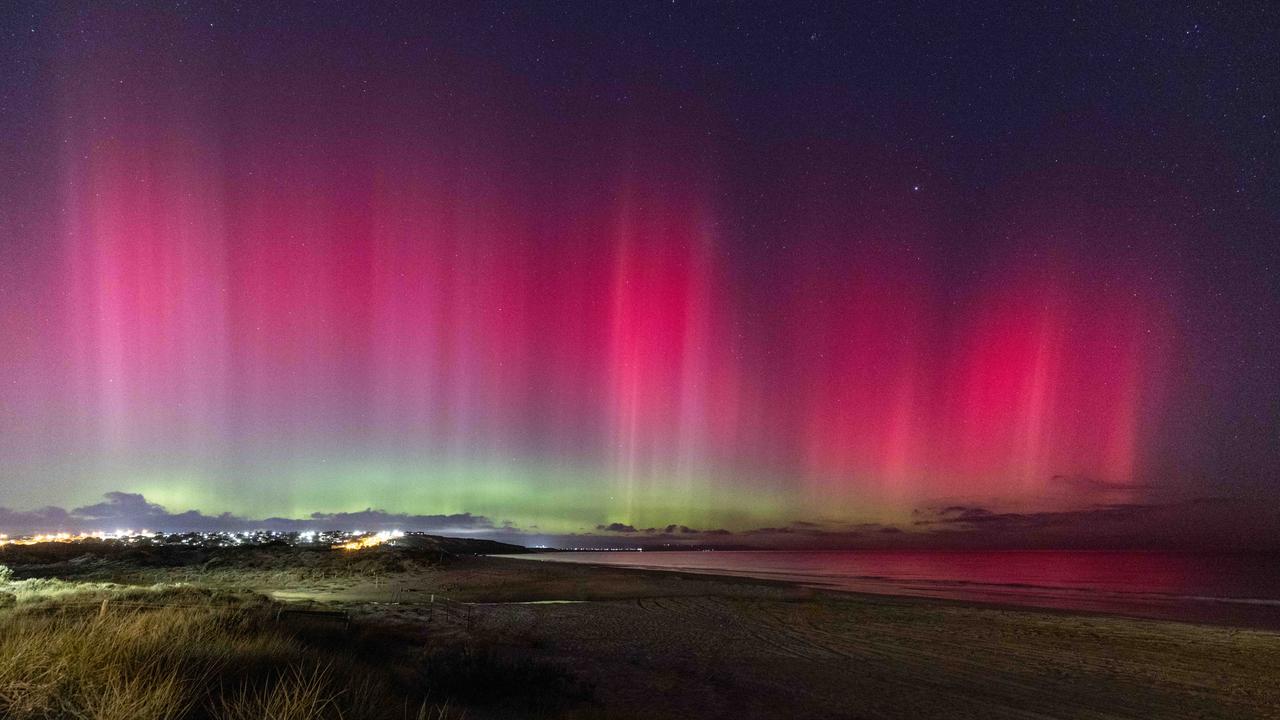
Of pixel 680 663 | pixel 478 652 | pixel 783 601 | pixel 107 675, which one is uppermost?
pixel 107 675

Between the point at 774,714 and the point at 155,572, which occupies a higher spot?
the point at 774,714

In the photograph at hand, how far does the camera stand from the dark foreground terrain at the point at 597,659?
732 cm

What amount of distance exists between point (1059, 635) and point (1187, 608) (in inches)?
746

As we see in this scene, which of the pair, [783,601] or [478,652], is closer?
[478,652]

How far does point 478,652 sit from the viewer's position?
1197 centimetres

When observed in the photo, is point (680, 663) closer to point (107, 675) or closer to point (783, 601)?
point (107, 675)

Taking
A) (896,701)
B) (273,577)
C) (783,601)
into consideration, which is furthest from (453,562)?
(896,701)

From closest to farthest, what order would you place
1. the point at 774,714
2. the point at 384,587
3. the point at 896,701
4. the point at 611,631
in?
the point at 774,714 < the point at 896,701 < the point at 611,631 < the point at 384,587

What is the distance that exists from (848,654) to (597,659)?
20.0ft

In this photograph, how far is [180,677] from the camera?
7602mm

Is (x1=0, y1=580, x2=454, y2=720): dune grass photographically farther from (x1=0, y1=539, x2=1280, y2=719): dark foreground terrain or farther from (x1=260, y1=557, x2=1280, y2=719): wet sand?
(x1=260, y1=557, x2=1280, y2=719): wet sand

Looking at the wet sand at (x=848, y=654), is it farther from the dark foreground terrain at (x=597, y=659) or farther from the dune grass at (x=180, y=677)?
the dune grass at (x=180, y=677)

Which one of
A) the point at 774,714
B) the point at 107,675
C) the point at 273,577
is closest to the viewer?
the point at 107,675

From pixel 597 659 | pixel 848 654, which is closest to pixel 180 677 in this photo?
pixel 597 659
